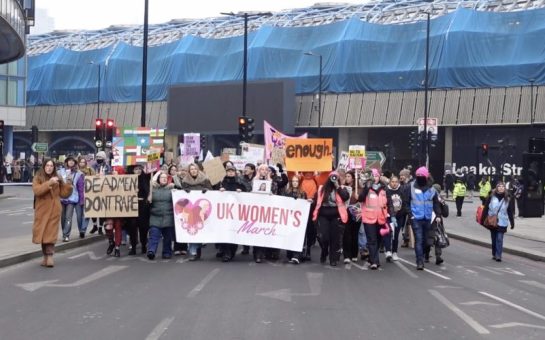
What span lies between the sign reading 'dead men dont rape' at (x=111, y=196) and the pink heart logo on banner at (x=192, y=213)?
866 mm

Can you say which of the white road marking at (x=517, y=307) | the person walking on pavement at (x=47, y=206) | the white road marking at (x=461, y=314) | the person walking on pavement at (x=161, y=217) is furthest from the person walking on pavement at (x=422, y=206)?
the person walking on pavement at (x=47, y=206)

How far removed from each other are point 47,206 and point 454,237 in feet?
43.5

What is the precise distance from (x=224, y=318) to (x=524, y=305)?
428cm

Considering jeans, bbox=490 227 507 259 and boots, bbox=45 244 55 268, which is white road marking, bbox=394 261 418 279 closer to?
jeans, bbox=490 227 507 259

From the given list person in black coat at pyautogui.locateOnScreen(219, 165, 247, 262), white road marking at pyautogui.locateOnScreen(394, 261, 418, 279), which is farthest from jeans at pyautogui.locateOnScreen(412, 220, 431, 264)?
person in black coat at pyautogui.locateOnScreen(219, 165, 247, 262)

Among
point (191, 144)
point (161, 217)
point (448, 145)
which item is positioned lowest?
point (161, 217)

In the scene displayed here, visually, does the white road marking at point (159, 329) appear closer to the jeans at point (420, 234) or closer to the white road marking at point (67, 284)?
the white road marking at point (67, 284)

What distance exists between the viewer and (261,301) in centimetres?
1003

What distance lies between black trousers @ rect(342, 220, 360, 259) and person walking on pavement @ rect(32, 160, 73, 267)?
5214 mm

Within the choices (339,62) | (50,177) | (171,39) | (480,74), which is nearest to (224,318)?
(50,177)

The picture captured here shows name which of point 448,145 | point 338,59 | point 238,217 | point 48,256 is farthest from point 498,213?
point 338,59

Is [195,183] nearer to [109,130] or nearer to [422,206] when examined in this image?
[422,206]

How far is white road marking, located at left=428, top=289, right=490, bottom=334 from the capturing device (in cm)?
852

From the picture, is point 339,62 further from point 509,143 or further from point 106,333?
point 106,333
